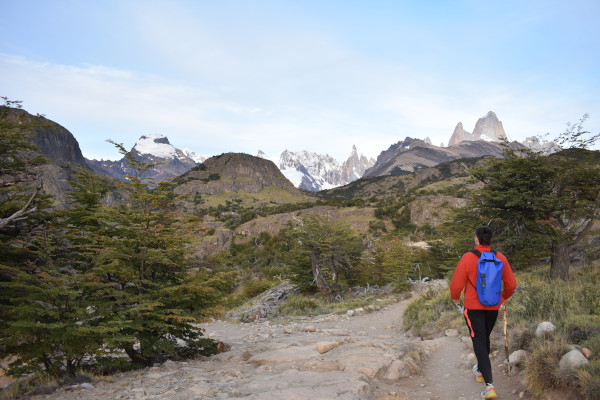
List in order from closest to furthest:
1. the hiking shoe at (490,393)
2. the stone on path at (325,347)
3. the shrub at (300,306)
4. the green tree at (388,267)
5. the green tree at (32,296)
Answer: the hiking shoe at (490,393), the green tree at (32,296), the stone on path at (325,347), the shrub at (300,306), the green tree at (388,267)

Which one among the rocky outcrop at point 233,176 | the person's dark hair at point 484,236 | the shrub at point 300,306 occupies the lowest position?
the shrub at point 300,306

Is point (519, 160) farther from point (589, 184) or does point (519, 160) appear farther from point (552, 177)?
point (589, 184)

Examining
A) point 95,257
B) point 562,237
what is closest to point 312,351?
point 95,257

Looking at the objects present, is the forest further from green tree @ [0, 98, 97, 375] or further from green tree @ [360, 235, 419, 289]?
green tree @ [360, 235, 419, 289]

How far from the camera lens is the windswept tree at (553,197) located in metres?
9.84

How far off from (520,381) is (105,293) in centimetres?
767

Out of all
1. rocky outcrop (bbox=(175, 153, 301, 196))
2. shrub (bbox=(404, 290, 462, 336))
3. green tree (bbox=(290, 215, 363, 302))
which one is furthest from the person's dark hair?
rocky outcrop (bbox=(175, 153, 301, 196))

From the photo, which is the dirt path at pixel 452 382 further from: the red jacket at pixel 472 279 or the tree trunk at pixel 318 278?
the tree trunk at pixel 318 278

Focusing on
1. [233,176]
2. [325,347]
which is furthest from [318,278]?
[233,176]

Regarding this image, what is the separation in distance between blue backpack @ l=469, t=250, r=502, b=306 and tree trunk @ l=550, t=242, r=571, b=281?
8181 millimetres

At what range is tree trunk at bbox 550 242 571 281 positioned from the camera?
10.1 meters

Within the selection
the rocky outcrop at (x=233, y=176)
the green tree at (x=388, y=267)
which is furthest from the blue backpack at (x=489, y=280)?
the rocky outcrop at (x=233, y=176)

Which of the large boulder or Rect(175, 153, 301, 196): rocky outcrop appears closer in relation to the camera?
the large boulder

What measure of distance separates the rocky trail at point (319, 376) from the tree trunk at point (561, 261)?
5.45m
